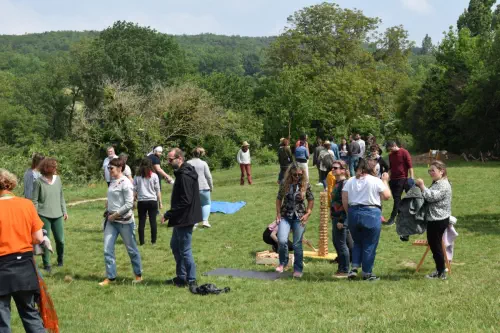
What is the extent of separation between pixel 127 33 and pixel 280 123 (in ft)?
111

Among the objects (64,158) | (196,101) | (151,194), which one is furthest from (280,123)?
(151,194)

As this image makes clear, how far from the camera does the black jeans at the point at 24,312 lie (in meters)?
5.60

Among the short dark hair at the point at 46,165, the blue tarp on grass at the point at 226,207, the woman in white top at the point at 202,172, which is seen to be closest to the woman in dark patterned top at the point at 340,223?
the woman in white top at the point at 202,172

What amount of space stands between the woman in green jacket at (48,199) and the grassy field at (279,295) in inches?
29.5

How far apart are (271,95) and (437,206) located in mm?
30459

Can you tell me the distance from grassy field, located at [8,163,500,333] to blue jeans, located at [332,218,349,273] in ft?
0.92

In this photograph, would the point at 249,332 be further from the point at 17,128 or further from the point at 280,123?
the point at 17,128

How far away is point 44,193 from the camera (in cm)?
976

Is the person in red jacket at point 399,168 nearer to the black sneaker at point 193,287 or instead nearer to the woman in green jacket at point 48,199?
the black sneaker at point 193,287

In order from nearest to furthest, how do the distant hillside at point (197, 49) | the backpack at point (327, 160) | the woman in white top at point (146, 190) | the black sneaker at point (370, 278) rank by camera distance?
the black sneaker at point (370, 278) → the woman in white top at point (146, 190) → the backpack at point (327, 160) → the distant hillside at point (197, 49)

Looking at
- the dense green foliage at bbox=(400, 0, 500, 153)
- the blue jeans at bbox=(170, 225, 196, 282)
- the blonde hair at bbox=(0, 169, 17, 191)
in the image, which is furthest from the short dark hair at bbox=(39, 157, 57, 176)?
the dense green foliage at bbox=(400, 0, 500, 153)

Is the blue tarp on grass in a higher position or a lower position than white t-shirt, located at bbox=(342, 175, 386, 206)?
lower

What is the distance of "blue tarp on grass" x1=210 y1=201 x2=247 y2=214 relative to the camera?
16500 millimetres

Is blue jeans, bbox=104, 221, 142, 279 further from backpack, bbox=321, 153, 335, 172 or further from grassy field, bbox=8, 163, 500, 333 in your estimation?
backpack, bbox=321, 153, 335, 172
